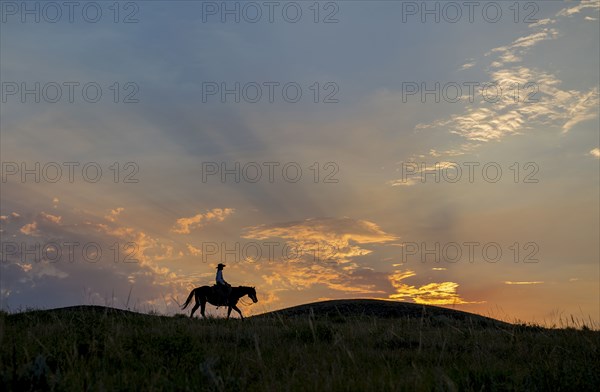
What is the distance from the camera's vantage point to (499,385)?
588 centimetres

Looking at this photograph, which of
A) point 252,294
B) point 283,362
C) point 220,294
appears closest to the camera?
point 283,362

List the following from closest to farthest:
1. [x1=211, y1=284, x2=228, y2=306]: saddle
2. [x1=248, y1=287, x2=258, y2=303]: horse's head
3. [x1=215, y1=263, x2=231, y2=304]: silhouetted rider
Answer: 1. [x1=215, y1=263, x2=231, y2=304]: silhouetted rider
2. [x1=211, y1=284, x2=228, y2=306]: saddle
3. [x1=248, y1=287, x2=258, y2=303]: horse's head

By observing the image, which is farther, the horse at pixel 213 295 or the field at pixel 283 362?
the horse at pixel 213 295

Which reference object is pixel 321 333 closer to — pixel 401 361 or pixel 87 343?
pixel 401 361

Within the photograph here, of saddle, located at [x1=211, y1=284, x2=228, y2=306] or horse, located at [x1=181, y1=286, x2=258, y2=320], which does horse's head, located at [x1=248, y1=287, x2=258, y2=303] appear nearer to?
horse, located at [x1=181, y1=286, x2=258, y2=320]

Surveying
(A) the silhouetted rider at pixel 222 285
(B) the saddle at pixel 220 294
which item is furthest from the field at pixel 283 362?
(B) the saddle at pixel 220 294

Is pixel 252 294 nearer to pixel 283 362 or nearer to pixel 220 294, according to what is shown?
pixel 220 294

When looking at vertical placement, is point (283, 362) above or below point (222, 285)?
below

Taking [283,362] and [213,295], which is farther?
[213,295]

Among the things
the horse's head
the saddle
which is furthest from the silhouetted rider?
the horse's head

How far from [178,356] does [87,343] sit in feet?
5.51

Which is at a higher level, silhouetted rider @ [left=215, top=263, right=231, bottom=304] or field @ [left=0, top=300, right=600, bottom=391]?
silhouetted rider @ [left=215, top=263, right=231, bottom=304]

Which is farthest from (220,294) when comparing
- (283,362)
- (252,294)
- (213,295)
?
(283,362)

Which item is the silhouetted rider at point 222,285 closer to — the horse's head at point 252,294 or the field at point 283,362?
the horse's head at point 252,294
